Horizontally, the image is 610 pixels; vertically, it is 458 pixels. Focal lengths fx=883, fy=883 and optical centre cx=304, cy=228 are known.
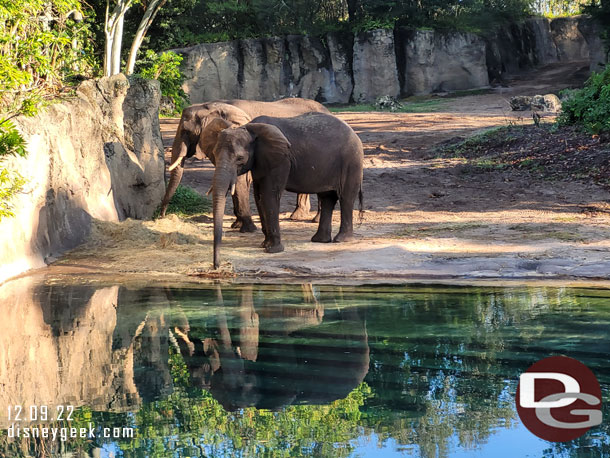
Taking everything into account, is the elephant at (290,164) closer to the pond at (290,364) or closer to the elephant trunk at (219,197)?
the elephant trunk at (219,197)

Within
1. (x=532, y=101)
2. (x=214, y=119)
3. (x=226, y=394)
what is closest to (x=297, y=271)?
(x=214, y=119)

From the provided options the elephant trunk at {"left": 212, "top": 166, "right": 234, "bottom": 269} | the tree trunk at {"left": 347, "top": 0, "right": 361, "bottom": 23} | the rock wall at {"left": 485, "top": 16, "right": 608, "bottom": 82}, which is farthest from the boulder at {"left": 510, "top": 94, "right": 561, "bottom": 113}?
the elephant trunk at {"left": 212, "top": 166, "right": 234, "bottom": 269}

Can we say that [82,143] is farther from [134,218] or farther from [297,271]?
[297,271]

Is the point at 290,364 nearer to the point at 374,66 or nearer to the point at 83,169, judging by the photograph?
the point at 83,169

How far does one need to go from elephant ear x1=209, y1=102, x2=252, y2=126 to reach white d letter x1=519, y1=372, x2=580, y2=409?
9112 millimetres

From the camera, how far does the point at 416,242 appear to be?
12344 mm

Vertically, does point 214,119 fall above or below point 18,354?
above

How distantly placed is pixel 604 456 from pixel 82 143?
10109 millimetres

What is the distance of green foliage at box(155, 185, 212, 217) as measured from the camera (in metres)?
16.1

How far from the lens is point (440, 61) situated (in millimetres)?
33781

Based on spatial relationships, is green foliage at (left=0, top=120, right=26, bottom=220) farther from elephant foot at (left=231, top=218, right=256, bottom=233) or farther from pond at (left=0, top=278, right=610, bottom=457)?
elephant foot at (left=231, top=218, right=256, bottom=233)

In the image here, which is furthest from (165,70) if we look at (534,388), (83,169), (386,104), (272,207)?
(534,388)

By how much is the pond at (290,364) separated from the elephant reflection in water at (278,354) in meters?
0.02

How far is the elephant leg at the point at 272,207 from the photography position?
475 inches
